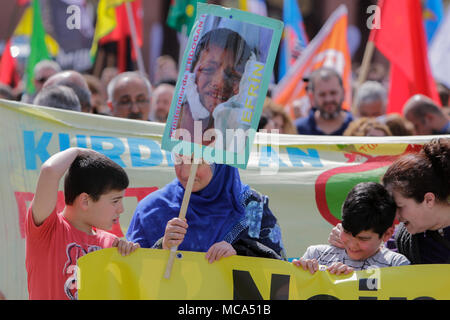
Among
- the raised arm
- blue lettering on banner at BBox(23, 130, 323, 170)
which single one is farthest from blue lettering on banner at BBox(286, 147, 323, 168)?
the raised arm

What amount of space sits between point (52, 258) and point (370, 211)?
1.34 meters

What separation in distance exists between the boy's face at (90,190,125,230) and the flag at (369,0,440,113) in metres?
5.16

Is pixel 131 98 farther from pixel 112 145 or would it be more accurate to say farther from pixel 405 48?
pixel 405 48

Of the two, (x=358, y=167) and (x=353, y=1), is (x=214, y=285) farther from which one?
(x=353, y=1)

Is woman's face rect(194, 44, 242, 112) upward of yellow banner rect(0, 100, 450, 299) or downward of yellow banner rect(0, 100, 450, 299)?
upward

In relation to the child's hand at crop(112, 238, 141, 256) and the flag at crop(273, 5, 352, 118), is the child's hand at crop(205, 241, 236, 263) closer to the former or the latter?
the child's hand at crop(112, 238, 141, 256)

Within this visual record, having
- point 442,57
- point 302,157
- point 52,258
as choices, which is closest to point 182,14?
point 442,57

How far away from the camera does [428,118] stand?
6.69 metres

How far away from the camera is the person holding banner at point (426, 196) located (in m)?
3.16

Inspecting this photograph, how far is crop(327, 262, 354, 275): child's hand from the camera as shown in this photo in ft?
10.2

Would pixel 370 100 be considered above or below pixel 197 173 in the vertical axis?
above

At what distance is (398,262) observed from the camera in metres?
3.24

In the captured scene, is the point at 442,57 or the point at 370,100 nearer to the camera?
the point at 370,100

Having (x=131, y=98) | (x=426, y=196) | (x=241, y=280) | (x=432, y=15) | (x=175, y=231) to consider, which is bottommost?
(x=241, y=280)
